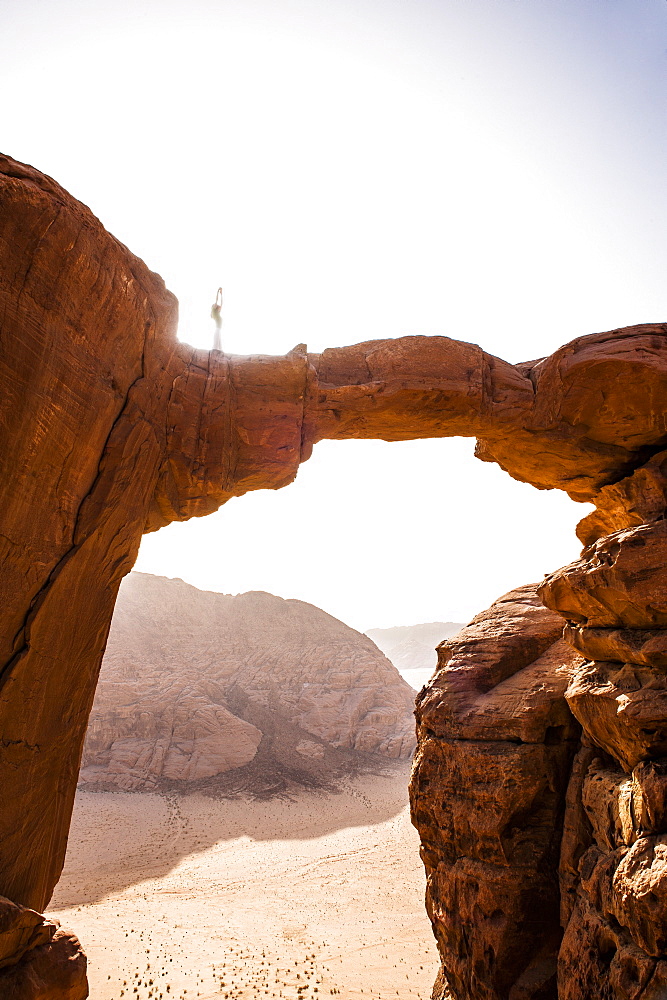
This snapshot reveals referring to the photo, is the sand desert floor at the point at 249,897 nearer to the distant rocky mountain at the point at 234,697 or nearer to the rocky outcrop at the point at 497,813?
the distant rocky mountain at the point at 234,697

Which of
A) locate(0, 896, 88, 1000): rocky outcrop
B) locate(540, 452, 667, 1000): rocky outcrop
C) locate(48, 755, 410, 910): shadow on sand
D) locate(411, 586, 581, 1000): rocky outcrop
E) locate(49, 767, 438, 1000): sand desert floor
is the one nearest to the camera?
locate(0, 896, 88, 1000): rocky outcrop

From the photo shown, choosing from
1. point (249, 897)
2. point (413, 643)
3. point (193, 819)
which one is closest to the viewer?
point (249, 897)

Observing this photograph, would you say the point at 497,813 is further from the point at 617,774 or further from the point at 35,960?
the point at 35,960

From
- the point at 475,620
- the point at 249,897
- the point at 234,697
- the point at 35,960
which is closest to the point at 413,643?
the point at 234,697

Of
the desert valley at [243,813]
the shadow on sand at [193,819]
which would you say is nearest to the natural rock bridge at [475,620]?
the desert valley at [243,813]

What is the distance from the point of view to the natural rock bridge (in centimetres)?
621

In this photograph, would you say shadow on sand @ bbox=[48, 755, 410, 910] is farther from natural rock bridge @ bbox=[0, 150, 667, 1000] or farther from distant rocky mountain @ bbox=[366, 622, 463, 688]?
distant rocky mountain @ bbox=[366, 622, 463, 688]

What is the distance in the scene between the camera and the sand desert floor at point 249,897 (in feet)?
46.0

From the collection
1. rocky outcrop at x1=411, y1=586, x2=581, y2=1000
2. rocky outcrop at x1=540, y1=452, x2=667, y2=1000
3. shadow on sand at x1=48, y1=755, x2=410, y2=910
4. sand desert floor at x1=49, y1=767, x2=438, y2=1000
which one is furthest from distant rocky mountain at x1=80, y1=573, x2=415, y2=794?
rocky outcrop at x1=540, y1=452, x2=667, y2=1000

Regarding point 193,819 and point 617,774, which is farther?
point 193,819

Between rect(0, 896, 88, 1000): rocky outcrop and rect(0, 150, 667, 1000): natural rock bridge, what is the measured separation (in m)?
0.03

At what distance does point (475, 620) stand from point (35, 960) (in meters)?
10.4

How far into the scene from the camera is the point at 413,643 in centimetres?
13562

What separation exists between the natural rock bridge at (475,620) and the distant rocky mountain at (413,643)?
113m
